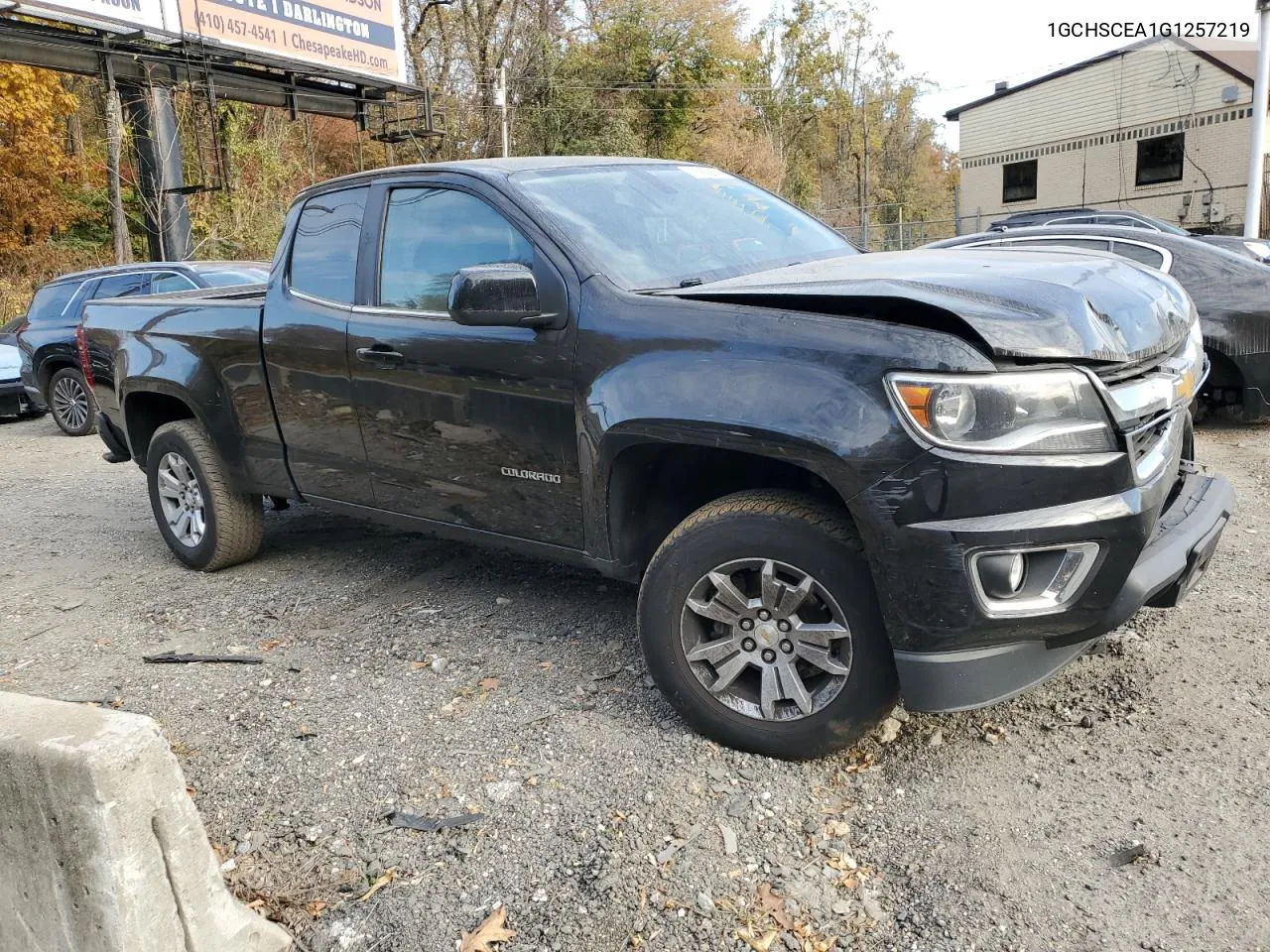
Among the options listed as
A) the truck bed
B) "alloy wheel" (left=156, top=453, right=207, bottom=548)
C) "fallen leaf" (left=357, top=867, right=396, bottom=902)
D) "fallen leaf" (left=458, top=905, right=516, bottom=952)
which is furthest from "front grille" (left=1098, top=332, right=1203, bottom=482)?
"alloy wheel" (left=156, top=453, right=207, bottom=548)

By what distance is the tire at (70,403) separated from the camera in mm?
11031

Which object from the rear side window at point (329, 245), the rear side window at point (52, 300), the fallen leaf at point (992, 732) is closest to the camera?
the fallen leaf at point (992, 732)

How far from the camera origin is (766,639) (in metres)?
3.05

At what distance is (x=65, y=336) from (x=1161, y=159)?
27343 mm

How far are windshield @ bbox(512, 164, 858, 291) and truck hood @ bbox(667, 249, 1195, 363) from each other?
0.30 m

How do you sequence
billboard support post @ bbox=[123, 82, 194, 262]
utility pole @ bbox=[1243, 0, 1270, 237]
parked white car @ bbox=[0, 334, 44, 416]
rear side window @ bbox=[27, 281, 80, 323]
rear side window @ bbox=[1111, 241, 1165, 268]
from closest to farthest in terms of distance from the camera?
1. rear side window @ bbox=[1111, 241, 1165, 268]
2. rear side window @ bbox=[27, 281, 80, 323]
3. parked white car @ bbox=[0, 334, 44, 416]
4. utility pole @ bbox=[1243, 0, 1270, 237]
5. billboard support post @ bbox=[123, 82, 194, 262]

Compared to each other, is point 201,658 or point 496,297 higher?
point 496,297

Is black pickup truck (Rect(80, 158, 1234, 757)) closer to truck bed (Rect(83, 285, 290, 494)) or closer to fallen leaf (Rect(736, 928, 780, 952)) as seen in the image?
truck bed (Rect(83, 285, 290, 494))

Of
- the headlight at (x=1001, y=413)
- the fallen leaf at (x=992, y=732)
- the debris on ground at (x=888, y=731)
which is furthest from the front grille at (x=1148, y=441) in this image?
the debris on ground at (x=888, y=731)

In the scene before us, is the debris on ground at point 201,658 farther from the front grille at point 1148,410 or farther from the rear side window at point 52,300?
the rear side window at point 52,300

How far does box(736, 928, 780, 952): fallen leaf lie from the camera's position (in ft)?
7.88

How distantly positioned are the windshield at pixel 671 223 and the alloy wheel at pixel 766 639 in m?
1.06

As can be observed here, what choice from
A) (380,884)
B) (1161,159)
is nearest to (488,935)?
(380,884)

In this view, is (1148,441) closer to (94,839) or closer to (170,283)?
(94,839)
